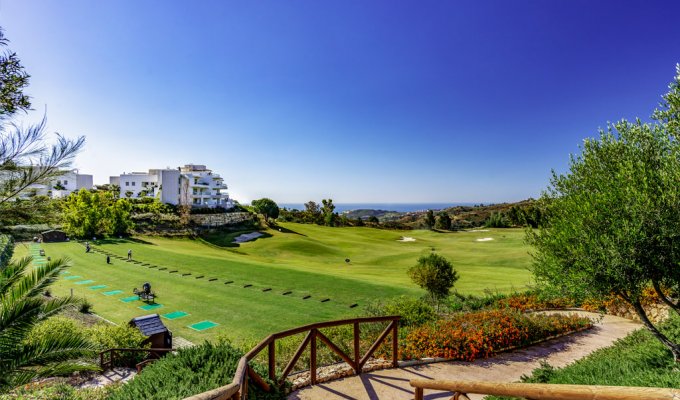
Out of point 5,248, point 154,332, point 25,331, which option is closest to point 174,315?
point 154,332

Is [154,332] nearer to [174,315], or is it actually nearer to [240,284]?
[174,315]

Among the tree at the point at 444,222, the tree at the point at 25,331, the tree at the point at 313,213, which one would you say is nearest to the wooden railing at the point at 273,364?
the tree at the point at 25,331

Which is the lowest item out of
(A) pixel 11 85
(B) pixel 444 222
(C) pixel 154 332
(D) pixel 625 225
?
(C) pixel 154 332

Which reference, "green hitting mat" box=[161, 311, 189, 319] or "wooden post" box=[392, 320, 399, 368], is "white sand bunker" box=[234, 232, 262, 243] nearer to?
"green hitting mat" box=[161, 311, 189, 319]

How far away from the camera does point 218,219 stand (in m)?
56.6

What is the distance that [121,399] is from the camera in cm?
426

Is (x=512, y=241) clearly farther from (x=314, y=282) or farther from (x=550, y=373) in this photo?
(x=550, y=373)

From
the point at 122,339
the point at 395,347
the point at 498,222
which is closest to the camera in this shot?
the point at 395,347

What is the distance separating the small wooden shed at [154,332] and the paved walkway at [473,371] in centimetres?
891

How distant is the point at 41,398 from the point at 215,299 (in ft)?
35.3

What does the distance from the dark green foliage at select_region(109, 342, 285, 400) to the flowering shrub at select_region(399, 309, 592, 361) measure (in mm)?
4876

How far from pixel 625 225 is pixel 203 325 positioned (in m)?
15.8

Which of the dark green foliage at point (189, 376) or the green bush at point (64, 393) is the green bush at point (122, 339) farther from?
the dark green foliage at point (189, 376)

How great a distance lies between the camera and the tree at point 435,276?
56.2ft
